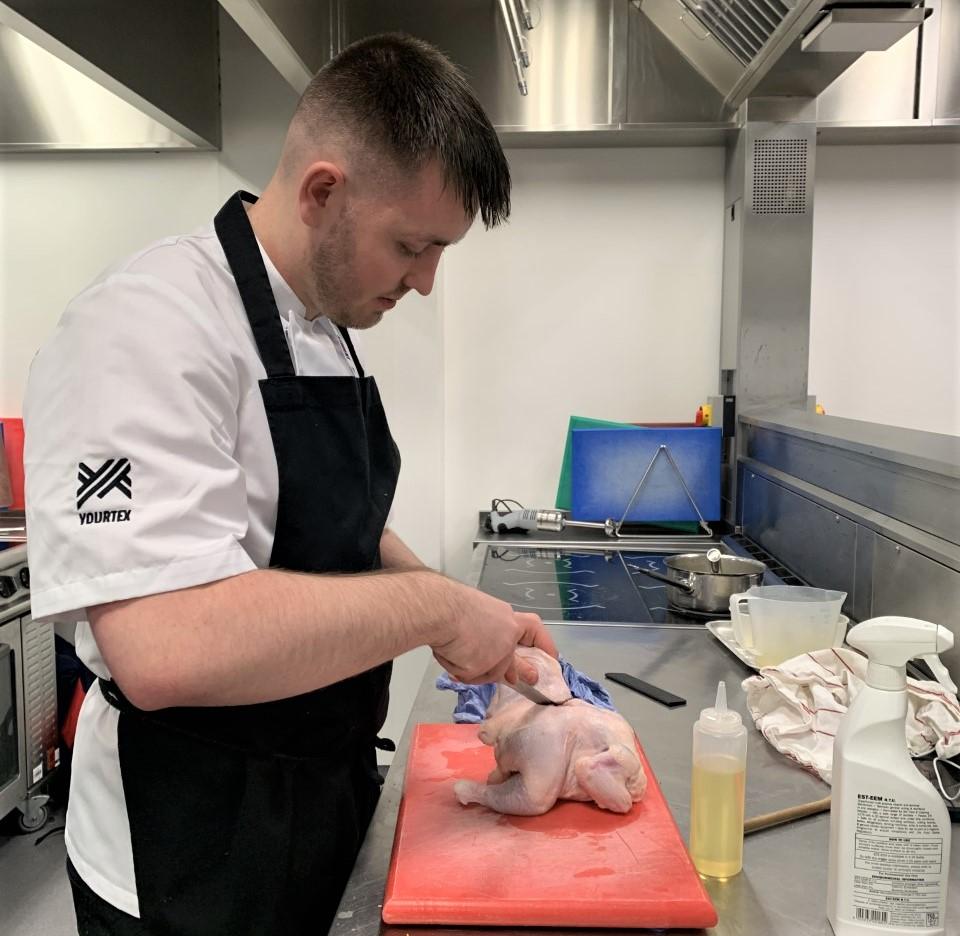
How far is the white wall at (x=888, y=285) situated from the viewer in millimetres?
3016

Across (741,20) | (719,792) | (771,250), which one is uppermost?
(741,20)

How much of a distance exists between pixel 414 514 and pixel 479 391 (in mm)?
523

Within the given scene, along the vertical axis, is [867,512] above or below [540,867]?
above

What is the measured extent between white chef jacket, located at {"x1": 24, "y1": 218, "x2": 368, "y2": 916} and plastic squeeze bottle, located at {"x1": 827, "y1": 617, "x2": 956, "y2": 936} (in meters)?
0.60

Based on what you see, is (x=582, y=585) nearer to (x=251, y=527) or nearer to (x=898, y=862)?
(x=251, y=527)

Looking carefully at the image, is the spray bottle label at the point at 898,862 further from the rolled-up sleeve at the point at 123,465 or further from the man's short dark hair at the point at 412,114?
the man's short dark hair at the point at 412,114

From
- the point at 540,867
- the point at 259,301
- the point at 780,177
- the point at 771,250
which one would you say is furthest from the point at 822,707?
the point at 780,177

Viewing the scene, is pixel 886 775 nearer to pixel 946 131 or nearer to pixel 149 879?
pixel 149 879

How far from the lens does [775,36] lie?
2217 millimetres

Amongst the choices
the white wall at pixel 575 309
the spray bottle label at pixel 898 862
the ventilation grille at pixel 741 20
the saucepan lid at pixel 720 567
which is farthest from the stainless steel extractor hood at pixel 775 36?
the spray bottle label at pixel 898 862

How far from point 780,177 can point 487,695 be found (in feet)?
7.20

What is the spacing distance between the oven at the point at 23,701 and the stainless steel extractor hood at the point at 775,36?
2599mm

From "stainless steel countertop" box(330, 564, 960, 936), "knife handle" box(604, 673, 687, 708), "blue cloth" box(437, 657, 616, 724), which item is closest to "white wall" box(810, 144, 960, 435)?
"stainless steel countertop" box(330, 564, 960, 936)

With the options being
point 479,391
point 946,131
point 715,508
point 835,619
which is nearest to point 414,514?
point 479,391
